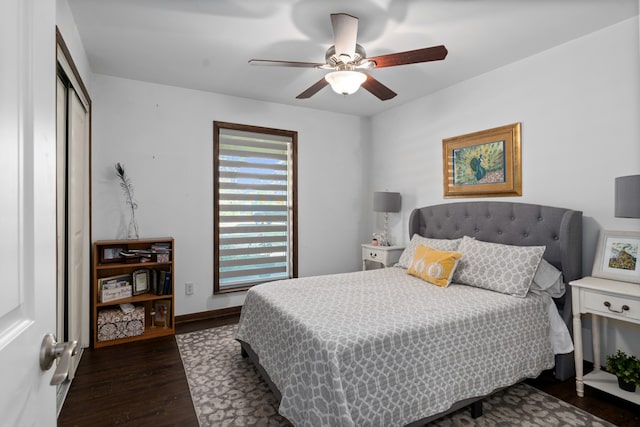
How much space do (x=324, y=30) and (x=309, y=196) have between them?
2267mm

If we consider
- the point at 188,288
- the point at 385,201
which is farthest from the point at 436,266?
the point at 188,288

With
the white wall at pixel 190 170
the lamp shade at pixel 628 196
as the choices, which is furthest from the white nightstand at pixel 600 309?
the white wall at pixel 190 170

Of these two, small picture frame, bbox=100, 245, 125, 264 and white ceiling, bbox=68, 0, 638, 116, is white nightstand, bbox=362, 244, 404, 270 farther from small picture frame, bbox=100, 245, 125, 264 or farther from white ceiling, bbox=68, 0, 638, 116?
small picture frame, bbox=100, 245, 125, 264

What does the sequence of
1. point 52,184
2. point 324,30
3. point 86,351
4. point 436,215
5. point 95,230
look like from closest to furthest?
point 52,184
point 324,30
point 86,351
point 95,230
point 436,215

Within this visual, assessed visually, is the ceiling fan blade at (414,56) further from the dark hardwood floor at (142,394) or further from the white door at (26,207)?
the dark hardwood floor at (142,394)

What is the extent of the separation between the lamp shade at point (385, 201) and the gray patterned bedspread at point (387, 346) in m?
1.60

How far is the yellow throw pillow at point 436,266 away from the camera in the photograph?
8.75ft

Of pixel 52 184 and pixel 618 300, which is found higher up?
pixel 52 184

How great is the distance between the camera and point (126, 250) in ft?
10.8

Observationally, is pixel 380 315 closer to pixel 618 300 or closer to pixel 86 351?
pixel 618 300

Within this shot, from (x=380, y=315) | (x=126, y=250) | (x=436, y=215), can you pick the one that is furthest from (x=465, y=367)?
(x=126, y=250)

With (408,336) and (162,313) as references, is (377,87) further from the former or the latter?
(162,313)

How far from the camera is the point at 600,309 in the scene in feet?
6.86

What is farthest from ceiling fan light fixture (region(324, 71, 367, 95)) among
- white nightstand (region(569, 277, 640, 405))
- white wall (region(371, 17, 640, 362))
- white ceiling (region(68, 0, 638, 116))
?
white nightstand (region(569, 277, 640, 405))
